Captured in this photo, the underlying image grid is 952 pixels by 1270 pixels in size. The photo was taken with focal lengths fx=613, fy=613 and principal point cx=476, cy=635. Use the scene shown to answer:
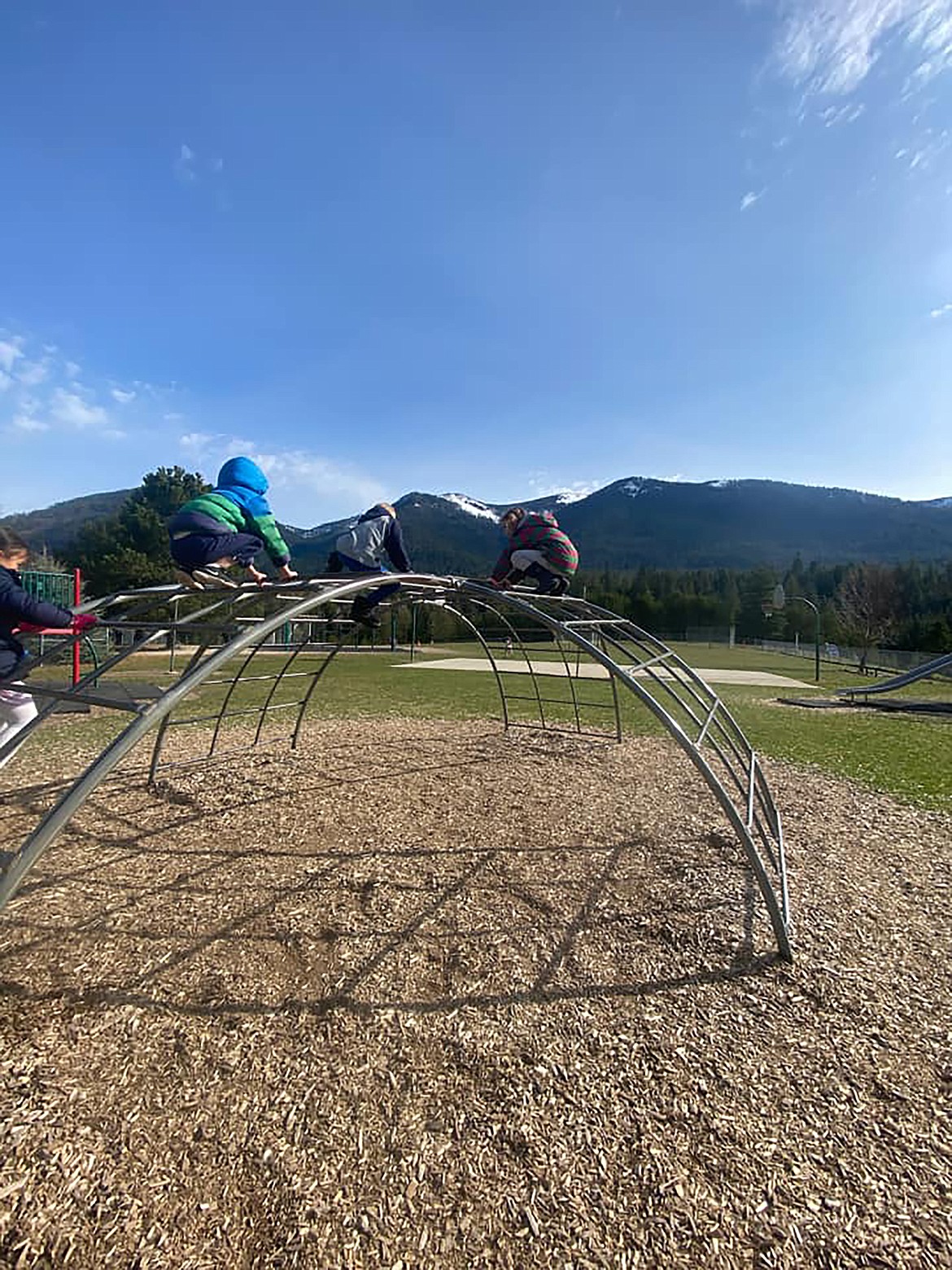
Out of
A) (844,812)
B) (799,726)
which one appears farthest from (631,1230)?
(799,726)

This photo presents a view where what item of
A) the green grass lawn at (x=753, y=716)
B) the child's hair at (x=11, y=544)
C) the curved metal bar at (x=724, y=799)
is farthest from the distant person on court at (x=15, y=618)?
the green grass lawn at (x=753, y=716)

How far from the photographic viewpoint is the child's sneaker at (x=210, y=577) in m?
4.09

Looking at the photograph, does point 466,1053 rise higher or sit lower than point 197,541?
lower

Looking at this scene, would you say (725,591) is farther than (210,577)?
Yes

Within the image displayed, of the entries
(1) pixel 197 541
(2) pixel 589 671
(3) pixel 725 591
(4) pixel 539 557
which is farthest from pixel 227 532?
(3) pixel 725 591

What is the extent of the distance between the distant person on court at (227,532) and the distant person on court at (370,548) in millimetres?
679

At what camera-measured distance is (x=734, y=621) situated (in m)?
78.8

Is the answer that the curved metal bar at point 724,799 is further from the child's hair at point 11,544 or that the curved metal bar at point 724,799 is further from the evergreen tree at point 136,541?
the evergreen tree at point 136,541

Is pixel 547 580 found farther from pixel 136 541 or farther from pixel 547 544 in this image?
pixel 136 541

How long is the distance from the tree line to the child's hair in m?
12.1

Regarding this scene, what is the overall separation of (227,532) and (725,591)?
107m

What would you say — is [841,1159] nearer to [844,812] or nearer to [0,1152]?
[0,1152]

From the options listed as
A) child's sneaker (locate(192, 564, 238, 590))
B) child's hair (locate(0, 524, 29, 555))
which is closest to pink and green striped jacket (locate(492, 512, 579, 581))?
child's sneaker (locate(192, 564, 238, 590))

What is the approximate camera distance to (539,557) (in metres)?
5.72
